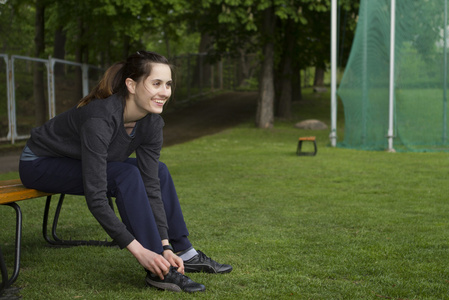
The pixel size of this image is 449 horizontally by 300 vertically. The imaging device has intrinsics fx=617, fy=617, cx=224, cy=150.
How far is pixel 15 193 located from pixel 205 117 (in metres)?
20.6

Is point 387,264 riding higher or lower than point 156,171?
lower

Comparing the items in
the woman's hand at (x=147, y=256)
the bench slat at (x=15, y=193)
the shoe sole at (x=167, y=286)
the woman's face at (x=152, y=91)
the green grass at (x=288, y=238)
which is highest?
the woman's face at (x=152, y=91)

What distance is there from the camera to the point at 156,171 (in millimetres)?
3773

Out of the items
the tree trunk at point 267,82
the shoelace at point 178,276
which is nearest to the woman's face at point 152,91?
the shoelace at point 178,276

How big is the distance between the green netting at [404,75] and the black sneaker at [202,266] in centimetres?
1028

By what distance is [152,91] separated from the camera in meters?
3.52

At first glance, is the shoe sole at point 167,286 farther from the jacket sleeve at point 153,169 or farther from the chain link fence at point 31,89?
the chain link fence at point 31,89

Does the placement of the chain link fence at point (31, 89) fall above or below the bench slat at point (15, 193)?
above

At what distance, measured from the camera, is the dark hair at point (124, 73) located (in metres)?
3.54

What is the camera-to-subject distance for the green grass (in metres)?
3.53

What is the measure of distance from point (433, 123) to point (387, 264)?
10293 mm

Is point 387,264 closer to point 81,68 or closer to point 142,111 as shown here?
point 142,111


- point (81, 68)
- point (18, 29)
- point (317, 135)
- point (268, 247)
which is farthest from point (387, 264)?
point (18, 29)

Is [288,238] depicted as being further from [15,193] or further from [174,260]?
[15,193]
